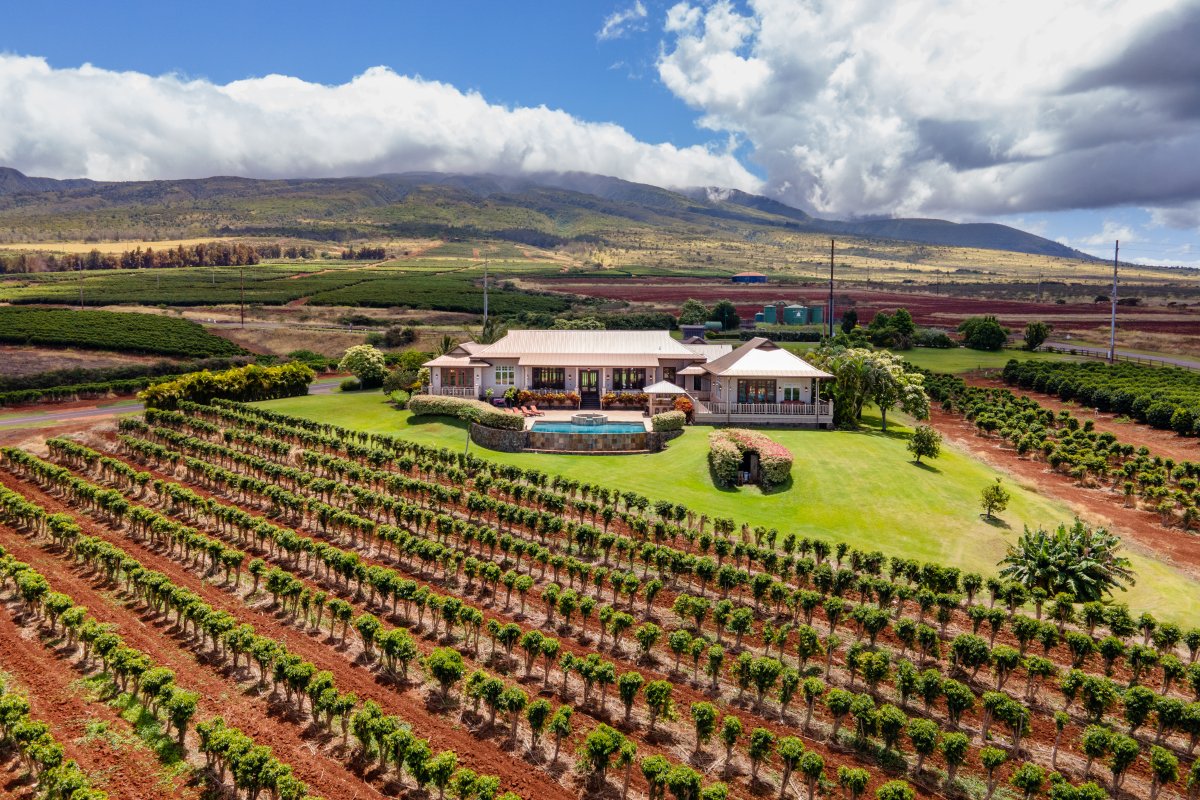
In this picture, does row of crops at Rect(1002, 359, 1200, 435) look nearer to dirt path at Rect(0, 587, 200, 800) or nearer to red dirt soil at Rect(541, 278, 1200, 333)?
red dirt soil at Rect(541, 278, 1200, 333)

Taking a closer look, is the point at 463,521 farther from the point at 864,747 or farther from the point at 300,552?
the point at 864,747

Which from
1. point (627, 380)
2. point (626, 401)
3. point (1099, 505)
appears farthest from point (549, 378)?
point (1099, 505)

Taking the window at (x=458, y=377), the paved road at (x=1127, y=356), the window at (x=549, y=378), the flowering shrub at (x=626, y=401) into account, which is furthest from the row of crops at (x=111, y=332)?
the paved road at (x=1127, y=356)

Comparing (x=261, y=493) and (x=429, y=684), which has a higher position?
(x=261, y=493)

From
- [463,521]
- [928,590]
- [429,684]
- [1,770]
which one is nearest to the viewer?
[1,770]

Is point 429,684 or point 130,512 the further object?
point 130,512

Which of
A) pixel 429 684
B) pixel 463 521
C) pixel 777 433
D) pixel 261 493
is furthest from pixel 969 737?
pixel 261 493
